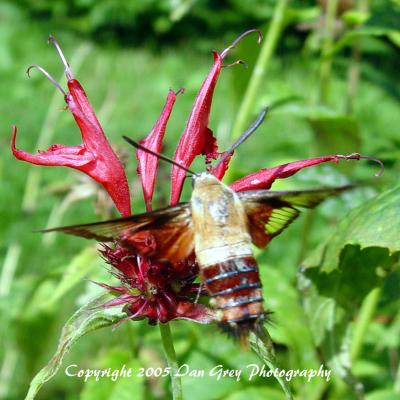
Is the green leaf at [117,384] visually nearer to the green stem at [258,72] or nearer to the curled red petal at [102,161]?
the curled red petal at [102,161]

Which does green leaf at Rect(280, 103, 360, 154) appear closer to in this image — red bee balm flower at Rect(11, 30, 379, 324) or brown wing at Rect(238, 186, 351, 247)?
red bee balm flower at Rect(11, 30, 379, 324)

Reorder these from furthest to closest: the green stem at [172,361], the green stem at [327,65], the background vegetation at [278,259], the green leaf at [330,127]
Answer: the green stem at [327,65]
the green leaf at [330,127]
the background vegetation at [278,259]
the green stem at [172,361]

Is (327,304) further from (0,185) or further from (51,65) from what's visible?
(51,65)

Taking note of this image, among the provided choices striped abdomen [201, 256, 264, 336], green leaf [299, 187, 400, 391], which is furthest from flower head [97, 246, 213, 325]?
green leaf [299, 187, 400, 391]

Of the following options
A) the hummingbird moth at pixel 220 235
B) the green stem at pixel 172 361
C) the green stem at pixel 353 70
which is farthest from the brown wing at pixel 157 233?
the green stem at pixel 353 70

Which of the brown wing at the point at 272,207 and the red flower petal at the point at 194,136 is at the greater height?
the red flower petal at the point at 194,136

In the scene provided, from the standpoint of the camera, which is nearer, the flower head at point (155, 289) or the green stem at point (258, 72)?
the flower head at point (155, 289)

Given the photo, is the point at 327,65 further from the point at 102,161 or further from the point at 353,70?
the point at 102,161

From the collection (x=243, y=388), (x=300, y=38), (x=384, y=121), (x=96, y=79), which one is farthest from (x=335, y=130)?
(x=300, y=38)

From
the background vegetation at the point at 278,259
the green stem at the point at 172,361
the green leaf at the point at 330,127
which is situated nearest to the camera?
the green stem at the point at 172,361
